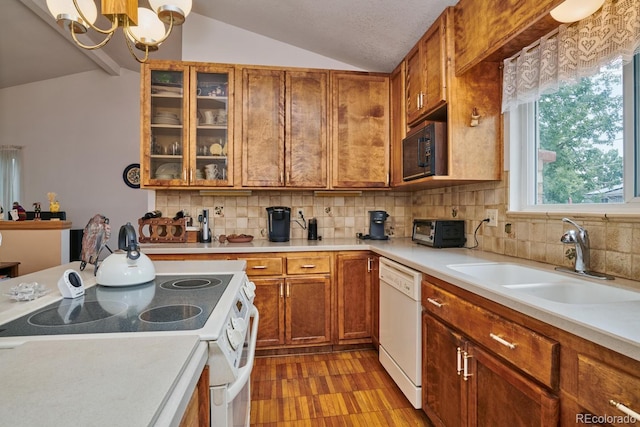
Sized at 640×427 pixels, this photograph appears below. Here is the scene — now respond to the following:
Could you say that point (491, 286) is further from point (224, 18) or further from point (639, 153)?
point (224, 18)

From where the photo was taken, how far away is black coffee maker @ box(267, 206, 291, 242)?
9.20 ft

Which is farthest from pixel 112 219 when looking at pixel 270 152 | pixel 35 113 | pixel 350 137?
pixel 350 137

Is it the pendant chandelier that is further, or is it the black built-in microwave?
the black built-in microwave

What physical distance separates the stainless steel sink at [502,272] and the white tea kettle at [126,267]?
135 centimetres

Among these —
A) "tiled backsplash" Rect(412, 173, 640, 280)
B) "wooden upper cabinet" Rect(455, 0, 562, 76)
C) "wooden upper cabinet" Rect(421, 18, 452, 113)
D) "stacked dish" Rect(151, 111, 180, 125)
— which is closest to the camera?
"tiled backsplash" Rect(412, 173, 640, 280)

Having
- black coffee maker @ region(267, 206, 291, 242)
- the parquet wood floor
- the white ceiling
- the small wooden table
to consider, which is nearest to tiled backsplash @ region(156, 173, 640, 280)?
black coffee maker @ region(267, 206, 291, 242)

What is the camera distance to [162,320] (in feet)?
2.73

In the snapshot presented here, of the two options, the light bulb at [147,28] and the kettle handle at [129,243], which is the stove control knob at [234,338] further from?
the light bulb at [147,28]

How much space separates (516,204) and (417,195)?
1238 mm

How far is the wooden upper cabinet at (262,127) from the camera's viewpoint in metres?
2.74

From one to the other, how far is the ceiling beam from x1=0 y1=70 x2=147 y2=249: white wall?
329mm

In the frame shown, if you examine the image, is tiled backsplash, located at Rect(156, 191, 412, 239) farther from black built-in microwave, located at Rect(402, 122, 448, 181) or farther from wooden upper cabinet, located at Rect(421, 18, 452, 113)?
wooden upper cabinet, located at Rect(421, 18, 452, 113)

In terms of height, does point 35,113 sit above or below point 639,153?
above

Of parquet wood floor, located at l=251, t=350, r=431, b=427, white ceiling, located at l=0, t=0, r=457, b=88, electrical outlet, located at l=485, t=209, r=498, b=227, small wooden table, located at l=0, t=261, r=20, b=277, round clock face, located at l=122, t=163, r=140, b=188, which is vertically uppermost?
white ceiling, located at l=0, t=0, r=457, b=88
